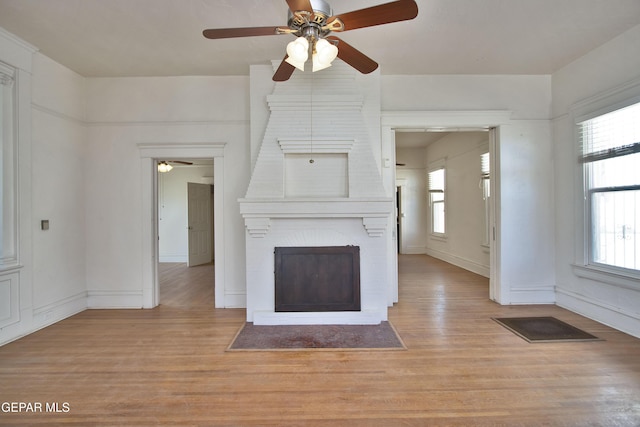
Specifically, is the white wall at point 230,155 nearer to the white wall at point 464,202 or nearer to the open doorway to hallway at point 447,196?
the open doorway to hallway at point 447,196

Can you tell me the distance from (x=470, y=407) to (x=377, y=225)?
180cm

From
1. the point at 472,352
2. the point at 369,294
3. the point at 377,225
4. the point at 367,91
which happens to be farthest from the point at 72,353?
the point at 367,91

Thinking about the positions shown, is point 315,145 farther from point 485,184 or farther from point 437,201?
point 437,201

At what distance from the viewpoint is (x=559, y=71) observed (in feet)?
12.1

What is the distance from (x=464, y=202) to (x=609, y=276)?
324 cm

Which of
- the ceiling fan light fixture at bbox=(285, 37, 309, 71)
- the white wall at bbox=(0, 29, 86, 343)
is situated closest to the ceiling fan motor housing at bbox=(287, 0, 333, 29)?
the ceiling fan light fixture at bbox=(285, 37, 309, 71)

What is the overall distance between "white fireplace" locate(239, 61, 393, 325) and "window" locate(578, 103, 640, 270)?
225cm

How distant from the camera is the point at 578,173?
3.47 meters

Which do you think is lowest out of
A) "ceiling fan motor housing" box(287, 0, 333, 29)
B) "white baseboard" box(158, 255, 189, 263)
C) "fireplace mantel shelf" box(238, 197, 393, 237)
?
"white baseboard" box(158, 255, 189, 263)

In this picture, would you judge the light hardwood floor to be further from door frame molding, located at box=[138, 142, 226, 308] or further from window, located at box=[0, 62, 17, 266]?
window, located at box=[0, 62, 17, 266]

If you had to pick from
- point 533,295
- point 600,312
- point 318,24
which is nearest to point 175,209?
point 318,24

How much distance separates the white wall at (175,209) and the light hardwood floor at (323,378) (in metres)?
4.44

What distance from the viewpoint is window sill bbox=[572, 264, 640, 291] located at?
2890mm

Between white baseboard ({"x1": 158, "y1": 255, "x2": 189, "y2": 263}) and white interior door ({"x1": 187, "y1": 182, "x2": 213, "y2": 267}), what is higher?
white interior door ({"x1": 187, "y1": 182, "x2": 213, "y2": 267})
